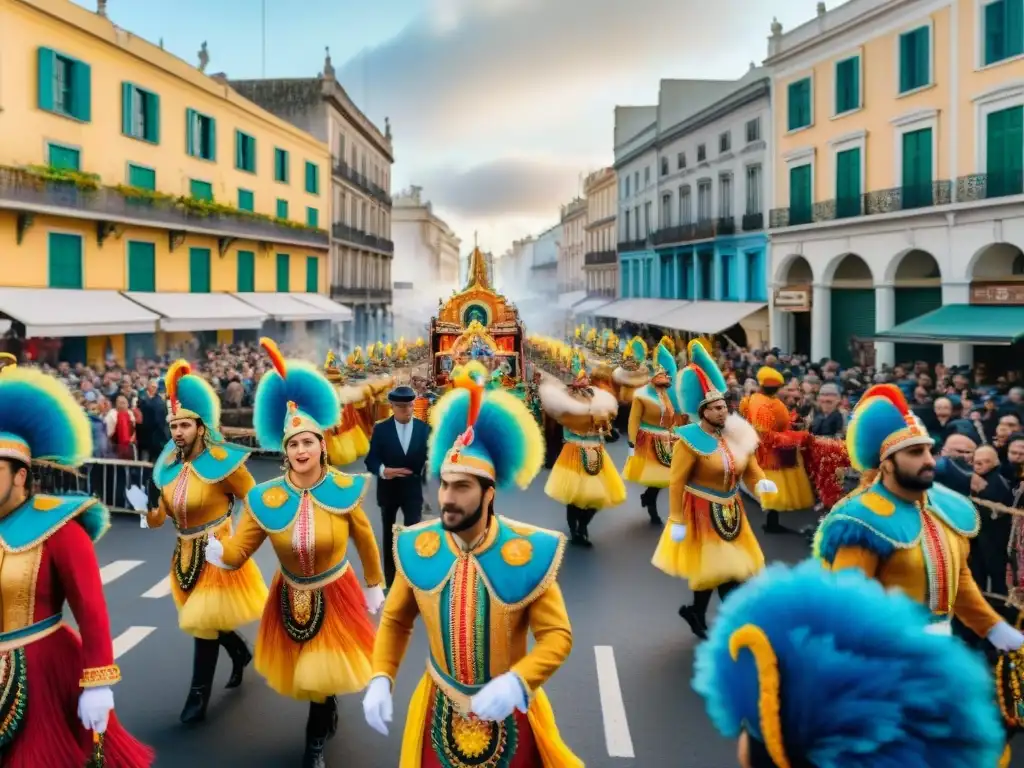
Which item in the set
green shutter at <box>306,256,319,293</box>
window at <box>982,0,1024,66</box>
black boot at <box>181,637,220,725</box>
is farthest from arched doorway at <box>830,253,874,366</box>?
black boot at <box>181,637,220,725</box>

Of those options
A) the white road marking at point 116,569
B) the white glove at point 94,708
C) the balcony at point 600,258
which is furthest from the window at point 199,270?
the balcony at point 600,258

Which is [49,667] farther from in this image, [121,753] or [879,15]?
[879,15]

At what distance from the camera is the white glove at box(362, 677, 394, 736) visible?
3543 millimetres

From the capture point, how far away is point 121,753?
4.04 m

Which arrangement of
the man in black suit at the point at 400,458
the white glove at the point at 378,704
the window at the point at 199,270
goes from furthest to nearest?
1. the window at the point at 199,270
2. the man in black suit at the point at 400,458
3. the white glove at the point at 378,704

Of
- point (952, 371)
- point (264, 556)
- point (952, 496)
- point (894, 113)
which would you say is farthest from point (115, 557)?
point (894, 113)

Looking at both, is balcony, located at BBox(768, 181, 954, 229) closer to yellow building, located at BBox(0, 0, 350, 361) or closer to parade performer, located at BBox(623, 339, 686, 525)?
parade performer, located at BBox(623, 339, 686, 525)

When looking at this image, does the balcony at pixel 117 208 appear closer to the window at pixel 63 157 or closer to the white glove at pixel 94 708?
the window at pixel 63 157

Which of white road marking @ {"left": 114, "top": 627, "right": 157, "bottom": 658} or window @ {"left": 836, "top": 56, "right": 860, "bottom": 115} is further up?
window @ {"left": 836, "top": 56, "right": 860, "bottom": 115}

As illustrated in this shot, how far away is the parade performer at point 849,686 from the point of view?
201 centimetres

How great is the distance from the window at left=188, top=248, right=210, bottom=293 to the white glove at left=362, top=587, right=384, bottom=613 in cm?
2560

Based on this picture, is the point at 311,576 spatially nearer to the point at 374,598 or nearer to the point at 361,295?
the point at 374,598

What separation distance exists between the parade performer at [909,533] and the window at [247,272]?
3034 cm

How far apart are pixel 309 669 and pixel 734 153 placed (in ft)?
104
